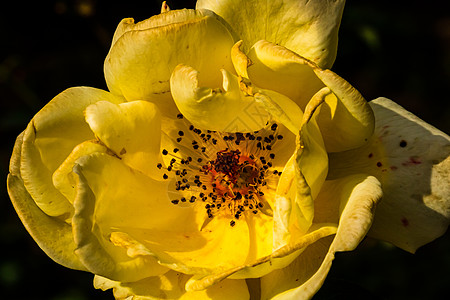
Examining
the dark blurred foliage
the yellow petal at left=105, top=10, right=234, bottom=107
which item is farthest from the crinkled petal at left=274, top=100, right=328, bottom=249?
the dark blurred foliage

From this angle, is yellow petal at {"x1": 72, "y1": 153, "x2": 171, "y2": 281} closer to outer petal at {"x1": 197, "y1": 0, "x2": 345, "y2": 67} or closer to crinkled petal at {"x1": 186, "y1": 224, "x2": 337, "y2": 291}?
crinkled petal at {"x1": 186, "y1": 224, "x2": 337, "y2": 291}

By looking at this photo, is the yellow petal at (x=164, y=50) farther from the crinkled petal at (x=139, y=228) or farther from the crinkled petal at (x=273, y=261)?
the crinkled petal at (x=273, y=261)

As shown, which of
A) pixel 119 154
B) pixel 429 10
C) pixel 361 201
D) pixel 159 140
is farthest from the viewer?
pixel 429 10

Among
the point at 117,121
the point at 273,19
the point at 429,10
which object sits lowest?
the point at 429,10

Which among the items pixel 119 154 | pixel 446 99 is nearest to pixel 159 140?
pixel 119 154

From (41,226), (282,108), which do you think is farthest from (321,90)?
(41,226)

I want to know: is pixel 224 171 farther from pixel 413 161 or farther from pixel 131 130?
pixel 413 161

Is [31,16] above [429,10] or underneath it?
above

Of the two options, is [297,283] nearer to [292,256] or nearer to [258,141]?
[292,256]
